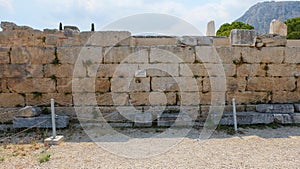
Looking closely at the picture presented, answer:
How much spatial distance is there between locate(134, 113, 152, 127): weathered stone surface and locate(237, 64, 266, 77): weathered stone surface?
2.56 m

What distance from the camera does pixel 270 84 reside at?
592cm

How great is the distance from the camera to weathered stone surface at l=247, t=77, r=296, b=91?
5899 millimetres

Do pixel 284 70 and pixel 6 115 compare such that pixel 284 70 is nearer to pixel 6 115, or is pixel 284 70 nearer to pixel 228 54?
pixel 228 54

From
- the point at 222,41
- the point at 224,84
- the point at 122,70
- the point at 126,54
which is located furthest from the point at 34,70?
the point at 222,41

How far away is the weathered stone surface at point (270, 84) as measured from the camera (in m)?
5.90

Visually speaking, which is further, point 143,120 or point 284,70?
point 284,70

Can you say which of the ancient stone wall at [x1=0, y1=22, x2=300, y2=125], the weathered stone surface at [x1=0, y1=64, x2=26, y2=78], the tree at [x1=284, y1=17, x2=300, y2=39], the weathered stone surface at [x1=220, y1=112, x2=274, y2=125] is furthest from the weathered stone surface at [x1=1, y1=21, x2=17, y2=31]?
the tree at [x1=284, y1=17, x2=300, y2=39]

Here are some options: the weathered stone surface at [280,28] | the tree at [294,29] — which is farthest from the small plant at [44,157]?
the tree at [294,29]

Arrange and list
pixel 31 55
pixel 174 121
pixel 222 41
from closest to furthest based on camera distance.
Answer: pixel 174 121
pixel 31 55
pixel 222 41

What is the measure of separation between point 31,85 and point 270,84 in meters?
6.05

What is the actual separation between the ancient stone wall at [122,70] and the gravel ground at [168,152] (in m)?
1.11

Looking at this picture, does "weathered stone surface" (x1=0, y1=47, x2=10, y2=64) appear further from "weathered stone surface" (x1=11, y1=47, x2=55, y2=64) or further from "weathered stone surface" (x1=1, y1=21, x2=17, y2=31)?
"weathered stone surface" (x1=1, y1=21, x2=17, y2=31)

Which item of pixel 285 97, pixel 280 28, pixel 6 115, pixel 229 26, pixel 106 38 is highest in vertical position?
pixel 229 26

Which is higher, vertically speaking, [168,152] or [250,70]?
[250,70]
